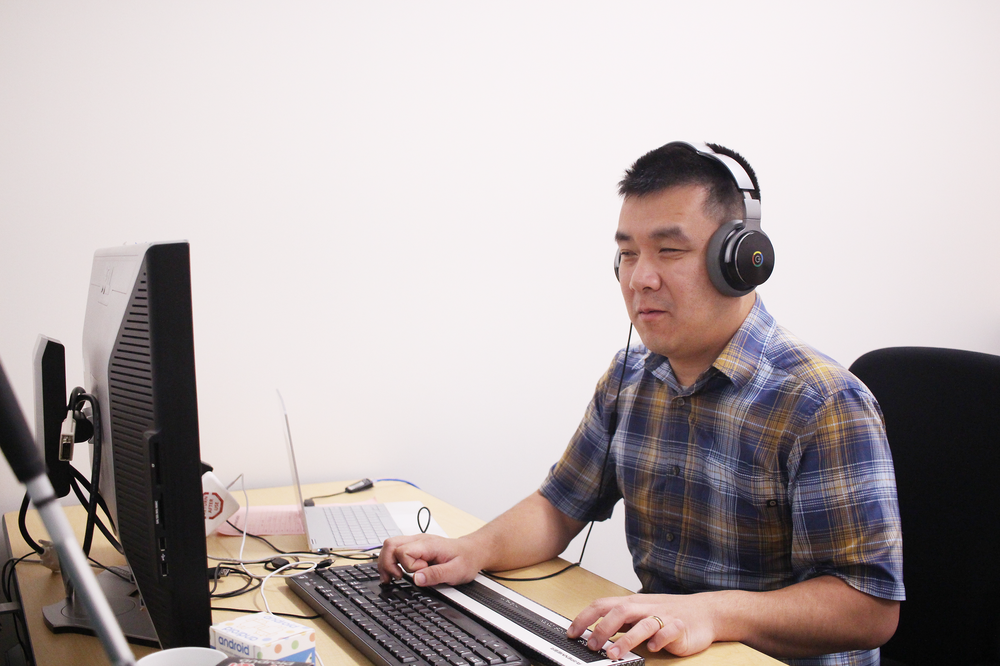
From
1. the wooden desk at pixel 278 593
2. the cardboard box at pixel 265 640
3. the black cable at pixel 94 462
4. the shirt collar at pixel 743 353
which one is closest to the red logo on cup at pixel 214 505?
the wooden desk at pixel 278 593

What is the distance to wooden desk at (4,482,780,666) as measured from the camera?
31.7 inches

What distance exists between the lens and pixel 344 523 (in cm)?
135

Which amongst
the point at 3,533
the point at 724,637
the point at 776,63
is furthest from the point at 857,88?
the point at 3,533

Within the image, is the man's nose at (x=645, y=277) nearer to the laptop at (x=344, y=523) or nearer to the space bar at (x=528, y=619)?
the space bar at (x=528, y=619)

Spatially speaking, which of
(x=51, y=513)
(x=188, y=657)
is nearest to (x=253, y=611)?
(x=188, y=657)

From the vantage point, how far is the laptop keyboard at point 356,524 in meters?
1.25

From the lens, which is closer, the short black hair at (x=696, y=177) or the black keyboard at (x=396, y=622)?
the black keyboard at (x=396, y=622)

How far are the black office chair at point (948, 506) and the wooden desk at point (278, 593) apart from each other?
500mm

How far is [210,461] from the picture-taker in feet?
5.27

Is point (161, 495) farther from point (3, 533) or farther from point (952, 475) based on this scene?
point (952, 475)

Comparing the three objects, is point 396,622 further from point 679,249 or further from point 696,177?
point 696,177

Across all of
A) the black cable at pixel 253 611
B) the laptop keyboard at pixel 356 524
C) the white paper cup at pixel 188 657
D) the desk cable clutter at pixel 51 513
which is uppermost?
the desk cable clutter at pixel 51 513

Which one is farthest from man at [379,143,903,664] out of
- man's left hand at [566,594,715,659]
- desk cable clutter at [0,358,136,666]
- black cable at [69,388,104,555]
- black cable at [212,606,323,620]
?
desk cable clutter at [0,358,136,666]

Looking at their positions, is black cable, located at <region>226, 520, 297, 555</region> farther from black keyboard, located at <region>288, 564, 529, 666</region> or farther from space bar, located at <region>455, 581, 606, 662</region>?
space bar, located at <region>455, 581, 606, 662</region>
